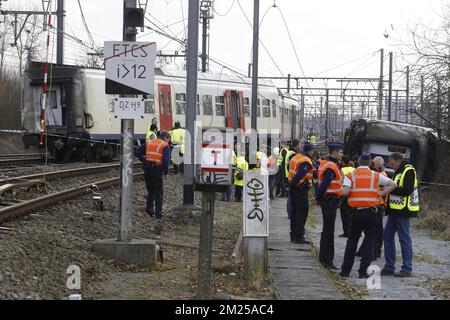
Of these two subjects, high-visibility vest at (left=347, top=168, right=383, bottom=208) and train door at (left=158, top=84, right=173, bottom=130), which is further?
train door at (left=158, top=84, right=173, bottom=130)

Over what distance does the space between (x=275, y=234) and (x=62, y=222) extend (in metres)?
4.43

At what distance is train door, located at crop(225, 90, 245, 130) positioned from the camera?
31.2 metres

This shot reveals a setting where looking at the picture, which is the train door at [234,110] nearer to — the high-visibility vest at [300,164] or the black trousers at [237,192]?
the black trousers at [237,192]

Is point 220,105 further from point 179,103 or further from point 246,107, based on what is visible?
point 179,103

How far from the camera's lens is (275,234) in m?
14.5

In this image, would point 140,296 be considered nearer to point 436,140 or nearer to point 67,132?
point 67,132

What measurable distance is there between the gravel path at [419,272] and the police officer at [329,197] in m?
0.48

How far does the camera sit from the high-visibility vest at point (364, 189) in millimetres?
10469

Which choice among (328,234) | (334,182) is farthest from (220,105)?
(328,234)

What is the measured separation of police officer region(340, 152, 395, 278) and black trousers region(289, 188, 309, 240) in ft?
7.43

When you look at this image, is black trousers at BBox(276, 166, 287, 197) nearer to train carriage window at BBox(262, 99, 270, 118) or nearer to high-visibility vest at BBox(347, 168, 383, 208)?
train carriage window at BBox(262, 99, 270, 118)

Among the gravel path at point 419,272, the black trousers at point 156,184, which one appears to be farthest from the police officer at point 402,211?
the black trousers at point 156,184

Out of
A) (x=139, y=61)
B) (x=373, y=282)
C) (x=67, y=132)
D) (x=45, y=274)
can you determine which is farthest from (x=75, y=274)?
(x=67, y=132)

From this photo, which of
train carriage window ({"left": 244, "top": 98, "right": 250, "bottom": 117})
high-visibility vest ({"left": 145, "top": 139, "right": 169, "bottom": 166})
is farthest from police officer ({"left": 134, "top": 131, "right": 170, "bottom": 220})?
train carriage window ({"left": 244, "top": 98, "right": 250, "bottom": 117})
